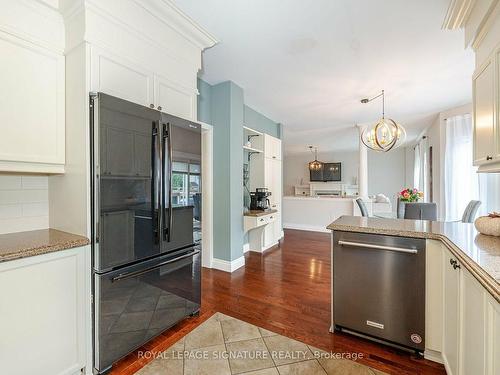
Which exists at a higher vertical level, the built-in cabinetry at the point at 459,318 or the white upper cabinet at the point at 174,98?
the white upper cabinet at the point at 174,98

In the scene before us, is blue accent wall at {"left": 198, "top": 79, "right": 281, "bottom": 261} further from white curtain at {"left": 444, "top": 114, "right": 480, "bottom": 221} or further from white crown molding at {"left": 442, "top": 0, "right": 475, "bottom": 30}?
white curtain at {"left": 444, "top": 114, "right": 480, "bottom": 221}

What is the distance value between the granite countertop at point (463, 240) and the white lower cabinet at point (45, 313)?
6.05 ft

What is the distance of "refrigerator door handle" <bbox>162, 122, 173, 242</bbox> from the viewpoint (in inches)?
77.2

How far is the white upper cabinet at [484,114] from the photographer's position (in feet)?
5.35

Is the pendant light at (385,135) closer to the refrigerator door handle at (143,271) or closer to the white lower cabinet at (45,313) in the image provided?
the refrigerator door handle at (143,271)

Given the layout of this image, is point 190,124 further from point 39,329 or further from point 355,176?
point 355,176

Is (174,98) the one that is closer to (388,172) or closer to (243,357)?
(243,357)

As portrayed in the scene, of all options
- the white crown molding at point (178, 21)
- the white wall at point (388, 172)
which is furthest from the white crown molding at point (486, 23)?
the white wall at point (388, 172)

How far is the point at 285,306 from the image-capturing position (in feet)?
8.48

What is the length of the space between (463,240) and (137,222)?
213 cm

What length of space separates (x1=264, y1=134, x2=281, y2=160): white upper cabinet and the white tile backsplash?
3.39 meters

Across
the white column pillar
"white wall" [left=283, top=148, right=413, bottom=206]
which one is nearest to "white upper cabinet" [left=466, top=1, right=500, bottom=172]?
the white column pillar

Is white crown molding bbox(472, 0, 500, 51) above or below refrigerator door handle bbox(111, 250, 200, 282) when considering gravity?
above

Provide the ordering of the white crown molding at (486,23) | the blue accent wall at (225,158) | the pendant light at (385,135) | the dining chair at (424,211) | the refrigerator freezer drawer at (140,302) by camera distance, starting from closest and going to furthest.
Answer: the white crown molding at (486,23) → the refrigerator freezer drawer at (140,302) → the dining chair at (424,211) → the blue accent wall at (225,158) → the pendant light at (385,135)
